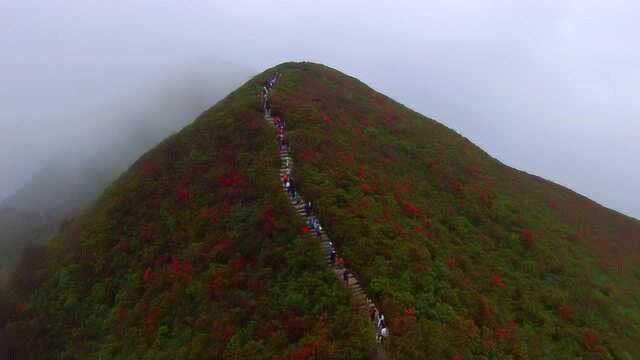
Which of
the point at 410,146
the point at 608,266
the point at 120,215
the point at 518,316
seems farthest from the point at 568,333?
the point at 120,215

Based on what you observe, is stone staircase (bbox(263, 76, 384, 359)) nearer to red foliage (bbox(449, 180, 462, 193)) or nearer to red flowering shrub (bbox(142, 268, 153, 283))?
red flowering shrub (bbox(142, 268, 153, 283))

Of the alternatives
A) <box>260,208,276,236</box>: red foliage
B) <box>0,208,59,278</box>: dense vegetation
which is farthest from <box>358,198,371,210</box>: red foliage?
<box>0,208,59,278</box>: dense vegetation

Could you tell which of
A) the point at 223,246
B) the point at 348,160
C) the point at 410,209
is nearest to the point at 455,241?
the point at 410,209

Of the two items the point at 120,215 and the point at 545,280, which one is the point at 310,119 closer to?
the point at 120,215

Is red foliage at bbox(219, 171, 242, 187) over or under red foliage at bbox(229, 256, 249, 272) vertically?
over

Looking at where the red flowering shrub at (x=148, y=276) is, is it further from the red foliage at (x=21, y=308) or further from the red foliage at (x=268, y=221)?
the red foliage at (x=21, y=308)

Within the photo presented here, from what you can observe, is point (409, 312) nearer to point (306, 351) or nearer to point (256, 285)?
point (306, 351)
